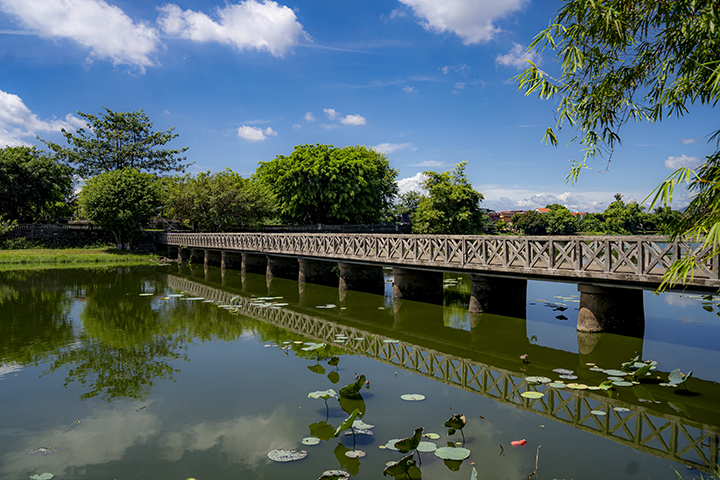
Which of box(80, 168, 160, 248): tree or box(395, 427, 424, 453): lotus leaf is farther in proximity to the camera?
box(80, 168, 160, 248): tree

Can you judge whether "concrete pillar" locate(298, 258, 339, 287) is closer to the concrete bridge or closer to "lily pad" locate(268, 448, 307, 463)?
the concrete bridge

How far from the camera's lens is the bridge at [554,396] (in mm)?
6070

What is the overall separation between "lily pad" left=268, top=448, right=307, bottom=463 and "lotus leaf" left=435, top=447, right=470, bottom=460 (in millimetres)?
1706

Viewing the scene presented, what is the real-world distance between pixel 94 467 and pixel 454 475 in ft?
14.5

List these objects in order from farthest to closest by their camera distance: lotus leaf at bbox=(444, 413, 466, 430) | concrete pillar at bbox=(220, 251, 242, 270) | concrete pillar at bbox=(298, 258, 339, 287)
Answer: concrete pillar at bbox=(220, 251, 242, 270)
concrete pillar at bbox=(298, 258, 339, 287)
lotus leaf at bbox=(444, 413, 466, 430)

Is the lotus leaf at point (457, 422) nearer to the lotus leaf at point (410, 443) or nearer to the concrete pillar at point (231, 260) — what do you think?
the lotus leaf at point (410, 443)

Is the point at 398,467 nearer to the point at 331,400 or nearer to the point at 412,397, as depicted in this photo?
the point at 412,397

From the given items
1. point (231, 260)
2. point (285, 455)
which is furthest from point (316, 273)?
point (285, 455)

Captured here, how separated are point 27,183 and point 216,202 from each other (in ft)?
74.4

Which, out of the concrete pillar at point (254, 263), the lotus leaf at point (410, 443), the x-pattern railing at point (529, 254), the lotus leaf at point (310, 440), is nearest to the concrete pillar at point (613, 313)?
the x-pattern railing at point (529, 254)

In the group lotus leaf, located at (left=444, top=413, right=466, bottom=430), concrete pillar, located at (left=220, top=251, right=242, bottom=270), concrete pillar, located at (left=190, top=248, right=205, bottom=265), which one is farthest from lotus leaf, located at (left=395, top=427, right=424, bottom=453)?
concrete pillar, located at (left=190, top=248, right=205, bottom=265)

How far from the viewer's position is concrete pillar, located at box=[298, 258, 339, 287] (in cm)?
2298

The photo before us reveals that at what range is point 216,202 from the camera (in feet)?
134

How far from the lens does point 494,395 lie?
25.4ft
